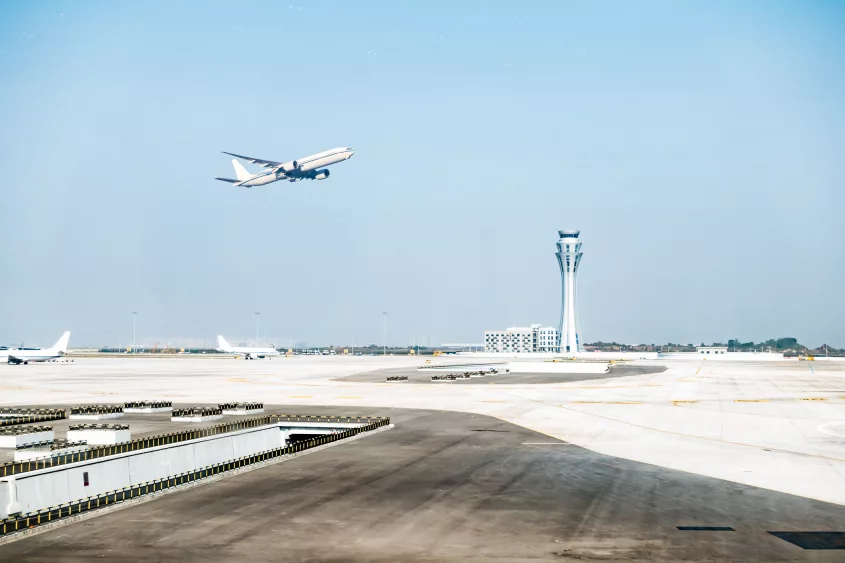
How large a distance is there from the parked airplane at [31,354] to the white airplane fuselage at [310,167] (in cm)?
5690

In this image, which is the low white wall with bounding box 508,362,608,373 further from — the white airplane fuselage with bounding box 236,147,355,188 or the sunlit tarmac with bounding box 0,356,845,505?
the white airplane fuselage with bounding box 236,147,355,188

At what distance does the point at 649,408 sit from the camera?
54.8 meters

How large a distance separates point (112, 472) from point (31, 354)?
151 m

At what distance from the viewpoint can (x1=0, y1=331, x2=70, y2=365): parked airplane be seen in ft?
513

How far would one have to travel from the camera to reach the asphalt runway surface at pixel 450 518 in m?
17.4

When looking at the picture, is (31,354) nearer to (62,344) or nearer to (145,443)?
(62,344)

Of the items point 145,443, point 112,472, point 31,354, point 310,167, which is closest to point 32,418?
point 145,443

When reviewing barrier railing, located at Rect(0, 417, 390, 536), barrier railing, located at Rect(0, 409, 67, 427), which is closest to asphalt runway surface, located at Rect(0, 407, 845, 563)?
barrier railing, located at Rect(0, 417, 390, 536)

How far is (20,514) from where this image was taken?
21188 millimetres

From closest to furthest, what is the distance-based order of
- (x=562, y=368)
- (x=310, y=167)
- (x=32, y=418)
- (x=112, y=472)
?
(x=112, y=472) → (x=32, y=418) → (x=562, y=368) → (x=310, y=167)

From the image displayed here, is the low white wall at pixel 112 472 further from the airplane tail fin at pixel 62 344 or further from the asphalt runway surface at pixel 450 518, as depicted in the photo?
the airplane tail fin at pixel 62 344

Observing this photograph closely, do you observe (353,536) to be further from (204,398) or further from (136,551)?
(204,398)

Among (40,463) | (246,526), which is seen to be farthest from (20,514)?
(40,463)

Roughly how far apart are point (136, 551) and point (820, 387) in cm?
7883
